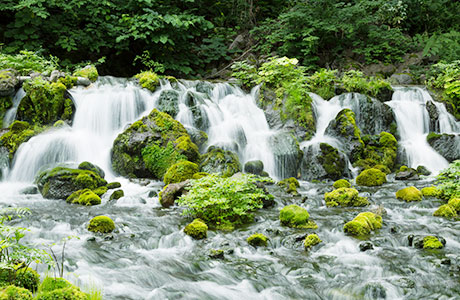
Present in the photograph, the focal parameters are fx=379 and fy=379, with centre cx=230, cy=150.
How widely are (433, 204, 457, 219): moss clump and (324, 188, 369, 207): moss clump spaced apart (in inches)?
53.4

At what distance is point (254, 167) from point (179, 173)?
2667mm

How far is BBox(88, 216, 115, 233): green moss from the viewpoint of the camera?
20.4 ft

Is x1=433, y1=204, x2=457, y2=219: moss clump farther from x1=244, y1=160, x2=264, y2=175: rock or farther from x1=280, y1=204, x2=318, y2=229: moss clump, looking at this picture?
x1=244, y1=160, x2=264, y2=175: rock

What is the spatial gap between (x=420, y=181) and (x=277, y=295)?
8373 mm

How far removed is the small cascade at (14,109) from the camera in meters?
11.8

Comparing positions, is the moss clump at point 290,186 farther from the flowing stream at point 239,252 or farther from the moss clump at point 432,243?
the moss clump at point 432,243

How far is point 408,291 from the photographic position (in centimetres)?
426

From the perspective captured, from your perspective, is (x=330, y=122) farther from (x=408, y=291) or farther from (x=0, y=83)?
(x=0, y=83)

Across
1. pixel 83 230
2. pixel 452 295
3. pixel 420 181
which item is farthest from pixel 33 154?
pixel 420 181

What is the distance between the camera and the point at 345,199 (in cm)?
816

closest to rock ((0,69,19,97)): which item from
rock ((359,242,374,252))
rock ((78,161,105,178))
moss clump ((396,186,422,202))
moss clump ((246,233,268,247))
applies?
rock ((78,161,105,178))

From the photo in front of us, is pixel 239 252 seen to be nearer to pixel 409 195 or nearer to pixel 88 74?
pixel 409 195

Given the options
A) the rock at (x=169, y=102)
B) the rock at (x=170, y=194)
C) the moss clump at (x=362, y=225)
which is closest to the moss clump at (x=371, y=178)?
the moss clump at (x=362, y=225)

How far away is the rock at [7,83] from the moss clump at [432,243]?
1211cm
